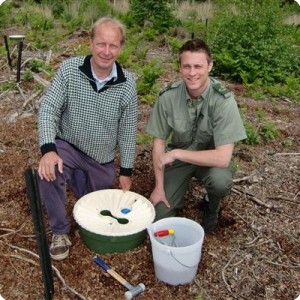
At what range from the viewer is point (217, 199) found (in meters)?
3.06

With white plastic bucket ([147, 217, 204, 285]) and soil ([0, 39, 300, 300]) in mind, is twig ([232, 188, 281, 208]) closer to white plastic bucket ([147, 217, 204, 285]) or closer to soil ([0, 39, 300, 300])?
soil ([0, 39, 300, 300])

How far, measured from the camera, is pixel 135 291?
258 cm

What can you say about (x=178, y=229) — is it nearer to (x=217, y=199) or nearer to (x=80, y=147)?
(x=217, y=199)

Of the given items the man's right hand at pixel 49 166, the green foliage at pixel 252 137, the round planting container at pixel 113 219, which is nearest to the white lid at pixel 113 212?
the round planting container at pixel 113 219

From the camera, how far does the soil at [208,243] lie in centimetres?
268

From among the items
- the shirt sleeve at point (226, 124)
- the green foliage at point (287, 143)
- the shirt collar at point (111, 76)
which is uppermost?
the shirt collar at point (111, 76)

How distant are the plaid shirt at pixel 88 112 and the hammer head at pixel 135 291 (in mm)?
847

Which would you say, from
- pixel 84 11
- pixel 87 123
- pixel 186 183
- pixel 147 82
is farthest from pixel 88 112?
pixel 84 11

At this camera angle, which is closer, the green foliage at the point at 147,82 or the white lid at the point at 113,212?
the white lid at the point at 113,212

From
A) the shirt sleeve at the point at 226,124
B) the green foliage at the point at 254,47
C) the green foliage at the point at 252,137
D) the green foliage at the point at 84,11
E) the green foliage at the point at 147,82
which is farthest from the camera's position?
the green foliage at the point at 84,11

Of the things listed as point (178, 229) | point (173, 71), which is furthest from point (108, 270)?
point (173, 71)

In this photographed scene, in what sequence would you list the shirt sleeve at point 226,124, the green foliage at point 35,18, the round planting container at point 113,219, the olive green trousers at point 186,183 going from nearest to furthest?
the round planting container at point 113,219
the shirt sleeve at point 226,124
the olive green trousers at point 186,183
the green foliage at point 35,18

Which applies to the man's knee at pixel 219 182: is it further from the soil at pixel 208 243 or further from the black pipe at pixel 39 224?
the black pipe at pixel 39 224

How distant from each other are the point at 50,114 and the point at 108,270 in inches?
41.1
